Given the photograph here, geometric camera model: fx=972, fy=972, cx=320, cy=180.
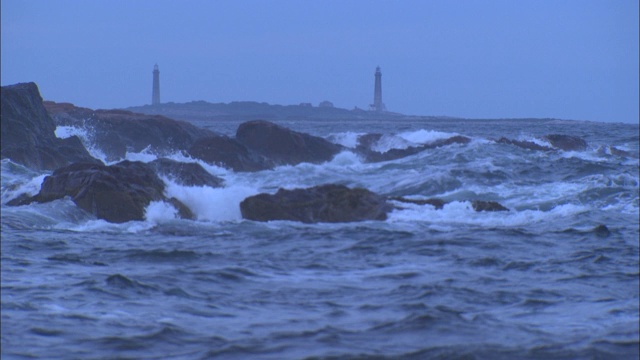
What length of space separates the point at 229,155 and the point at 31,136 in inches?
215

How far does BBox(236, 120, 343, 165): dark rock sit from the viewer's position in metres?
27.7

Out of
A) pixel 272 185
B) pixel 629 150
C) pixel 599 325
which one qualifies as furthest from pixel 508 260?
pixel 629 150

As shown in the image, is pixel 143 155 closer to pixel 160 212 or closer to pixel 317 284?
pixel 160 212

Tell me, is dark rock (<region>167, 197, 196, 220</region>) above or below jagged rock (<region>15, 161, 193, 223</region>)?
below

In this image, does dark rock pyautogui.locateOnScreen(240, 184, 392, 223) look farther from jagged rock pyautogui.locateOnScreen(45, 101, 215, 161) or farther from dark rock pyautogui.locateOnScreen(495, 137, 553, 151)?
dark rock pyautogui.locateOnScreen(495, 137, 553, 151)

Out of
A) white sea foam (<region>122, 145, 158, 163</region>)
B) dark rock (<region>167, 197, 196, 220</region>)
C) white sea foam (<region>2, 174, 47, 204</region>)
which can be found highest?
white sea foam (<region>2, 174, 47, 204</region>)

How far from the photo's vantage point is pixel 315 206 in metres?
14.1

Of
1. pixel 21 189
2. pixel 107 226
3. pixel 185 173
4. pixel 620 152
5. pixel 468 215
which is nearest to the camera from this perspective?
pixel 107 226

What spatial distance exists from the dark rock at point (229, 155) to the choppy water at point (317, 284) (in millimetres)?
9895

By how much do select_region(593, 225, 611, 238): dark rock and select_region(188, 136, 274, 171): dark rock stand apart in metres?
13.8

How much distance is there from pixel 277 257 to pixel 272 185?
12.3 metres

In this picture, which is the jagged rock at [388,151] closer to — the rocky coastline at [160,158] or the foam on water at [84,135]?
the rocky coastline at [160,158]

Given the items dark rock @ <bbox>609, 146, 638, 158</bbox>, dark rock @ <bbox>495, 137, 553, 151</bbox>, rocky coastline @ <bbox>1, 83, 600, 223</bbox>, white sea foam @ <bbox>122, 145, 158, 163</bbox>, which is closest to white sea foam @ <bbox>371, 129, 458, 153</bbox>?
rocky coastline @ <bbox>1, 83, 600, 223</bbox>

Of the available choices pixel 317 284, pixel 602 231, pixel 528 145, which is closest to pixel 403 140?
pixel 528 145
